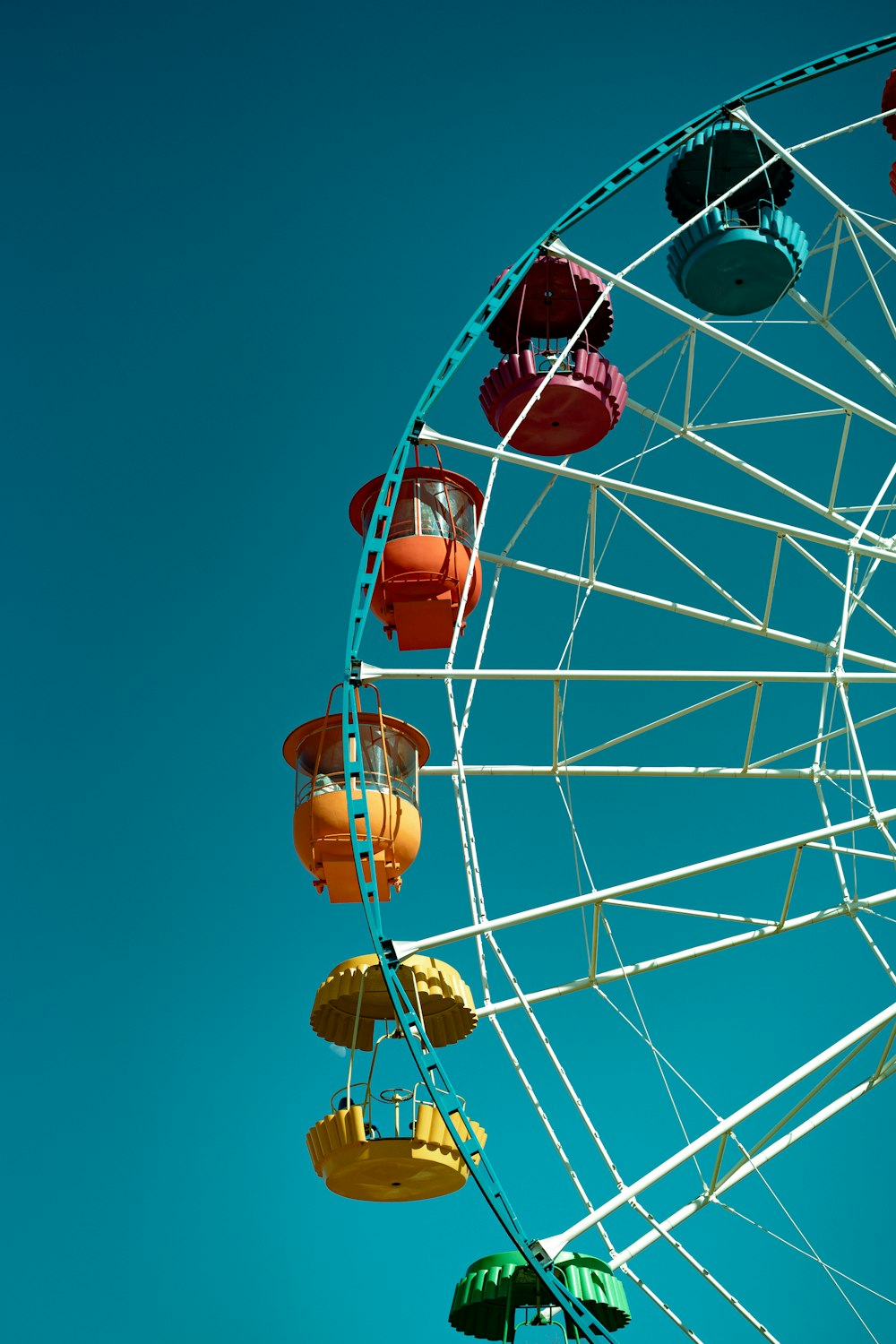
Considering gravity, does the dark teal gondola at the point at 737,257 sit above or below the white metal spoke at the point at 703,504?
above

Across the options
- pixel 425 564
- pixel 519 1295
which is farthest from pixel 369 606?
pixel 519 1295

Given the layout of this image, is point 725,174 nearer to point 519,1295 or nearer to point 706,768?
point 706,768

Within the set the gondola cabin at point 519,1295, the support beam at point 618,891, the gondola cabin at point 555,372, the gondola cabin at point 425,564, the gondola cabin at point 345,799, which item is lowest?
the gondola cabin at point 519,1295

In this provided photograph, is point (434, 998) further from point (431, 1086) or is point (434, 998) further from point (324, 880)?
point (431, 1086)

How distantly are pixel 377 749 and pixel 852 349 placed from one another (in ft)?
17.4

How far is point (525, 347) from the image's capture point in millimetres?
16094

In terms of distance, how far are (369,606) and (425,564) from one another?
1.38 metres

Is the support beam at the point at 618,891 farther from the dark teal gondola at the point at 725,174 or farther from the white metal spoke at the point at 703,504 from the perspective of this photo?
the dark teal gondola at the point at 725,174

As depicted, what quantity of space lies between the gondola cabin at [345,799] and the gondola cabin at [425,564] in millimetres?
1001

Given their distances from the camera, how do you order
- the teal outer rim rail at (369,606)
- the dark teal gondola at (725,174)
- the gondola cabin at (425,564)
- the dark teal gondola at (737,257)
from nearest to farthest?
the teal outer rim rail at (369,606) < the gondola cabin at (425,564) < the dark teal gondola at (737,257) < the dark teal gondola at (725,174)

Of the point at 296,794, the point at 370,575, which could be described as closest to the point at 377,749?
the point at 296,794

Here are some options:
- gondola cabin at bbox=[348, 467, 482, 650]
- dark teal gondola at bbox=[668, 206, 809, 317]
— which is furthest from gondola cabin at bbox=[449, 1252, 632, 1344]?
dark teal gondola at bbox=[668, 206, 809, 317]

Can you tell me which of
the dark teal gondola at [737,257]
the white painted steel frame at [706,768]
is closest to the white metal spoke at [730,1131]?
the white painted steel frame at [706,768]

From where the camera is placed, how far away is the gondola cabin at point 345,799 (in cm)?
1380
